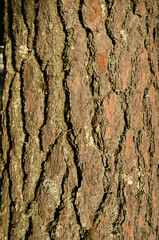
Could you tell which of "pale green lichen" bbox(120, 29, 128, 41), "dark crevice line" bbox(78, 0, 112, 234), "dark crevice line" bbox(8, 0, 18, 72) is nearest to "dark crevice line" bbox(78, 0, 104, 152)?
"dark crevice line" bbox(78, 0, 112, 234)

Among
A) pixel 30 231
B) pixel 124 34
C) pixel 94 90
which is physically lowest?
pixel 30 231

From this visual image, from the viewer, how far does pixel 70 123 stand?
1010 millimetres

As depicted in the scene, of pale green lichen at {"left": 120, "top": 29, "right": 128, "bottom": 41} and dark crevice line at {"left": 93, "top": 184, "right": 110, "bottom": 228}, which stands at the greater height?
pale green lichen at {"left": 120, "top": 29, "right": 128, "bottom": 41}

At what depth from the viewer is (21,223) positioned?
997 millimetres

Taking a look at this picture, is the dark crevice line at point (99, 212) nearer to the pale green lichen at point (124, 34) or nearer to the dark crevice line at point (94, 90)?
the dark crevice line at point (94, 90)

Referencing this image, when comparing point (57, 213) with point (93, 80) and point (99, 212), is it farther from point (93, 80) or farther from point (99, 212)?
point (93, 80)

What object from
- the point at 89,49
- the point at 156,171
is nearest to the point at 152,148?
the point at 156,171

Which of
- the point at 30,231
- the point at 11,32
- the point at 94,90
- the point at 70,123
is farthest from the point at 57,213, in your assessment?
the point at 11,32

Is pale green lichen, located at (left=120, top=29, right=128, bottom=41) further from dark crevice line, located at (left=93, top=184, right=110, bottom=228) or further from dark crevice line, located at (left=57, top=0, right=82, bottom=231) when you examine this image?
dark crevice line, located at (left=93, top=184, right=110, bottom=228)

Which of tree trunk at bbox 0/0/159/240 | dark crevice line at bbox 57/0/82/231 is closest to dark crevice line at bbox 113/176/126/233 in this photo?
tree trunk at bbox 0/0/159/240

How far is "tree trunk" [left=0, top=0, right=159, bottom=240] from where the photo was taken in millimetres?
996

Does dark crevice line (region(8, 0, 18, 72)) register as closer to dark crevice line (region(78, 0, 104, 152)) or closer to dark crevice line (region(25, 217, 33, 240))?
dark crevice line (region(78, 0, 104, 152))

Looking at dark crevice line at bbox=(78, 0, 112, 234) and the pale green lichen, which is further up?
the pale green lichen

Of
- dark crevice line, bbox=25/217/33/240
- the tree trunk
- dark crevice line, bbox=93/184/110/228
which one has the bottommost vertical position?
dark crevice line, bbox=25/217/33/240
